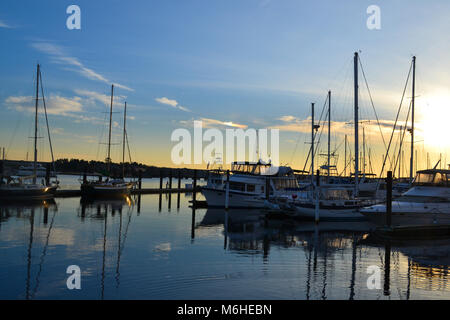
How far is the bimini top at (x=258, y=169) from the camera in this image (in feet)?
154

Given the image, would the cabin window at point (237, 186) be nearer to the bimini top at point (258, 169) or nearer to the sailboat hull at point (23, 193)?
the bimini top at point (258, 169)

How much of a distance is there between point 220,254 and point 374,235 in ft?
41.4

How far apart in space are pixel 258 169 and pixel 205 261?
32183mm

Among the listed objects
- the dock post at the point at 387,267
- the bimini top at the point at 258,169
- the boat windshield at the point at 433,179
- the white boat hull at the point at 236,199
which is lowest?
the dock post at the point at 387,267

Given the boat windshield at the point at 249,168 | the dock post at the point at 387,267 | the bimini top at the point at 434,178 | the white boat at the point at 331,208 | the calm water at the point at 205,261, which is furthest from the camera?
the boat windshield at the point at 249,168

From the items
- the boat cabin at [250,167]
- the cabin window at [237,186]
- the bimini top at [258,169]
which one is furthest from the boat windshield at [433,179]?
→ the boat cabin at [250,167]

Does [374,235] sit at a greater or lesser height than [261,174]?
lesser

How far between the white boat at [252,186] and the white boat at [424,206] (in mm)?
13754

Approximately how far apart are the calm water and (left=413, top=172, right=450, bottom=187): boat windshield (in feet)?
20.8

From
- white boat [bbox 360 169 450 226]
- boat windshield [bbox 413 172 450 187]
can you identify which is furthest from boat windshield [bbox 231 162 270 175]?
white boat [bbox 360 169 450 226]

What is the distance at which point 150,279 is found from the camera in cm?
1407
